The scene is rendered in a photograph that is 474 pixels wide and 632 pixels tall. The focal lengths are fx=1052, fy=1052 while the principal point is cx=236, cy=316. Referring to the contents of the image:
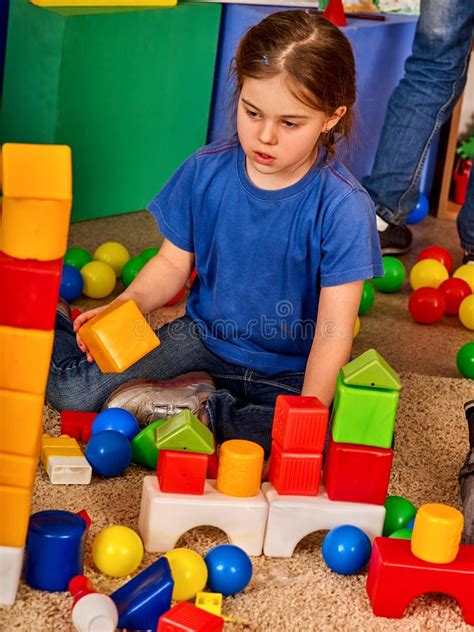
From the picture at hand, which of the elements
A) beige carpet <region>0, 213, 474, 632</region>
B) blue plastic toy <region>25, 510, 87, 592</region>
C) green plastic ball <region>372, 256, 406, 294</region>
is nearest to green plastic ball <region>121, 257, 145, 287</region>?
beige carpet <region>0, 213, 474, 632</region>

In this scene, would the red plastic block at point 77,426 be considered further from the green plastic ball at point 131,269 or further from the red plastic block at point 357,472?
the green plastic ball at point 131,269

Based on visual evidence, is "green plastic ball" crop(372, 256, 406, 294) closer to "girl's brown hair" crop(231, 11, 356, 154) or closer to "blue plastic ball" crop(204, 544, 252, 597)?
"girl's brown hair" crop(231, 11, 356, 154)

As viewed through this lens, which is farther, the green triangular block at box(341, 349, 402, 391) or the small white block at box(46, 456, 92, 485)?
the small white block at box(46, 456, 92, 485)

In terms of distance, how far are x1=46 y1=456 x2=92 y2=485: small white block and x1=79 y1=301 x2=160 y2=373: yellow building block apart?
0.12 meters

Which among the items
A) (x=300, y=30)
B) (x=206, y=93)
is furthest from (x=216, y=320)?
(x=206, y=93)

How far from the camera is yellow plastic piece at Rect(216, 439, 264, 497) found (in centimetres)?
109

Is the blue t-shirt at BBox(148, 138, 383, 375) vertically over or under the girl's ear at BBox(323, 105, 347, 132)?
under

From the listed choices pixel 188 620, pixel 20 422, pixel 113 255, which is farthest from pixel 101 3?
pixel 188 620

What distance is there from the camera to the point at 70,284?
1812mm

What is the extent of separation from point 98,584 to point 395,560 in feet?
0.95

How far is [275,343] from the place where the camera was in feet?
4.66

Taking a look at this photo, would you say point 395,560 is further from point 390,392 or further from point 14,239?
point 14,239

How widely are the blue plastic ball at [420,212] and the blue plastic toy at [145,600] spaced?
173 centimetres

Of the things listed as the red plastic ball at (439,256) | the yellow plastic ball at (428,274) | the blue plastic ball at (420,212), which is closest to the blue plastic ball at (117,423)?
the yellow plastic ball at (428,274)
